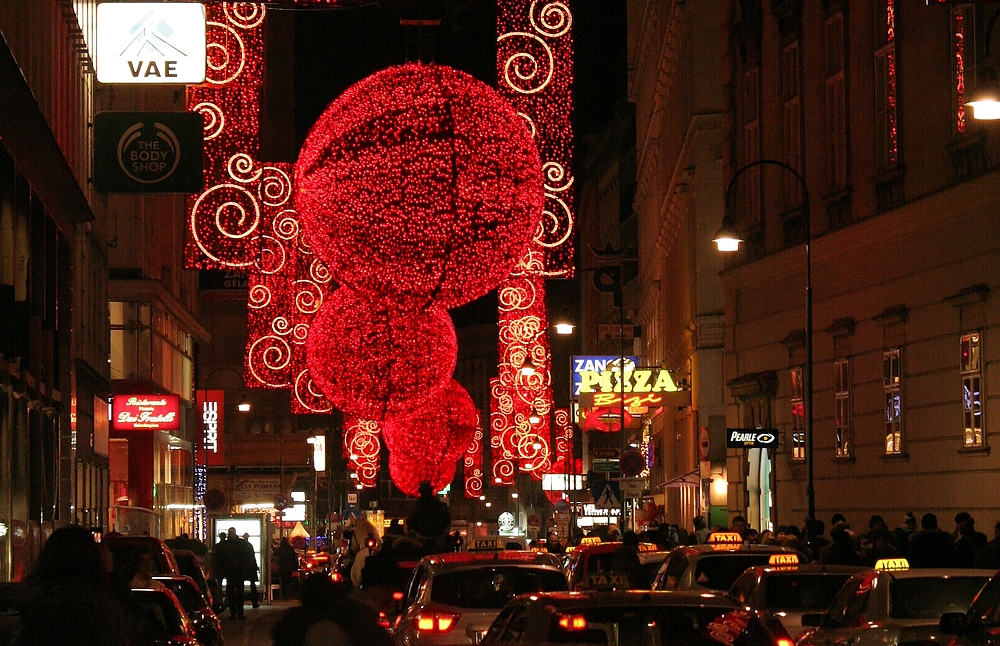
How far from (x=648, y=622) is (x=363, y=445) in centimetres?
6740

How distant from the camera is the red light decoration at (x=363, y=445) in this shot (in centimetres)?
7550

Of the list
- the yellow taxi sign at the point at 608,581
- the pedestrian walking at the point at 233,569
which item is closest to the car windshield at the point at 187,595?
the yellow taxi sign at the point at 608,581

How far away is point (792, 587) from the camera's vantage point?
55.5 ft

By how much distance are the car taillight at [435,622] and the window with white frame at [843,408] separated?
17162mm

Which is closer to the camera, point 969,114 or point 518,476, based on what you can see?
point 969,114

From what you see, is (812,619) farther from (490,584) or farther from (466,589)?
(466,589)

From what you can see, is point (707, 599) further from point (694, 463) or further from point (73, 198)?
point (694, 463)

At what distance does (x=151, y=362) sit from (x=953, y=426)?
36703mm

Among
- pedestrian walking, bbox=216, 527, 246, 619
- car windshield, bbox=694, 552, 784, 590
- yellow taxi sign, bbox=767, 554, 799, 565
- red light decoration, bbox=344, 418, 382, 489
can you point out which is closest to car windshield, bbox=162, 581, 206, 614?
car windshield, bbox=694, 552, 784, 590

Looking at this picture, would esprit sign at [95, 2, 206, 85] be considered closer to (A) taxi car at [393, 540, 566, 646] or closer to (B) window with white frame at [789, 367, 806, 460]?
(A) taxi car at [393, 540, 566, 646]

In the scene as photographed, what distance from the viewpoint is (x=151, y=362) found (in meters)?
59.2

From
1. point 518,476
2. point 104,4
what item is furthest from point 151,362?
point 518,476

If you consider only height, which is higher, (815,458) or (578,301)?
(578,301)

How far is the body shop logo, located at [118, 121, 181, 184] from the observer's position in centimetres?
2552
